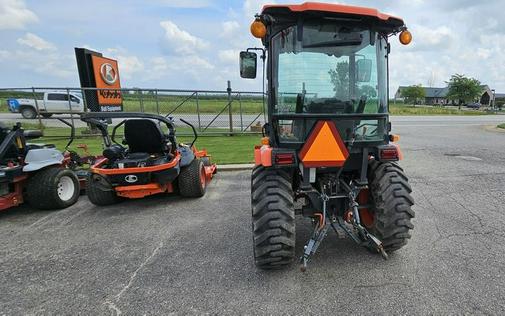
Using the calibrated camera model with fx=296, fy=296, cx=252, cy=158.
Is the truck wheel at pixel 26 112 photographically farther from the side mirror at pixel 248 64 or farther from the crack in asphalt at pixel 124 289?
the side mirror at pixel 248 64

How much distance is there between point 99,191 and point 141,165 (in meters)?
0.86

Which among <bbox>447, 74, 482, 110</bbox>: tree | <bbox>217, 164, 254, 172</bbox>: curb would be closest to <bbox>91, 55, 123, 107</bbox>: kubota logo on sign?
<bbox>217, 164, 254, 172</bbox>: curb

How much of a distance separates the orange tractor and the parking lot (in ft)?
0.98

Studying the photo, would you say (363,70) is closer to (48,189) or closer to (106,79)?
(48,189)

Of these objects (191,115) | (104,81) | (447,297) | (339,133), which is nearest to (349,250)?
(447,297)

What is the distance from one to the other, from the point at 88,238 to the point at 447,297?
396 centimetres

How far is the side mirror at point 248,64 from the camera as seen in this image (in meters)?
3.46

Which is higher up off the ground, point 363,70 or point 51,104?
point 51,104

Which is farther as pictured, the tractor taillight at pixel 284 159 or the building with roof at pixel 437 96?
the building with roof at pixel 437 96

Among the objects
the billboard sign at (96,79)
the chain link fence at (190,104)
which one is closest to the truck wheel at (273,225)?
the chain link fence at (190,104)

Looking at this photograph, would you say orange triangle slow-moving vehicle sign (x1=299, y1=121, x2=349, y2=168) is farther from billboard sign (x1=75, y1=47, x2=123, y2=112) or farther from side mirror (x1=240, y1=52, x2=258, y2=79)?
billboard sign (x1=75, y1=47, x2=123, y2=112)

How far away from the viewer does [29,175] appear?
4633mm

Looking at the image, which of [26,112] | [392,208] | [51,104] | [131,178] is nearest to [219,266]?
[392,208]

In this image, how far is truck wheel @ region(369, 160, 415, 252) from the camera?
9.80ft
